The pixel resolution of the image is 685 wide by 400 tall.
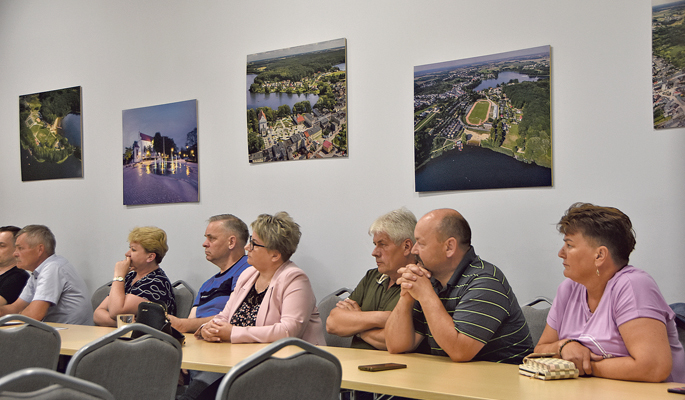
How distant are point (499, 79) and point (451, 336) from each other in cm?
178

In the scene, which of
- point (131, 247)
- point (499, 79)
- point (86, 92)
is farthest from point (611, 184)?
point (86, 92)

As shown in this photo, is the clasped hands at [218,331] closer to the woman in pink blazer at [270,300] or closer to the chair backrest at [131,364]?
the woman in pink blazer at [270,300]

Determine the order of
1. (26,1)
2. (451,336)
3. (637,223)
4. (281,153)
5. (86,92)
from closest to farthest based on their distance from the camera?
(451,336) < (637,223) < (281,153) < (86,92) < (26,1)

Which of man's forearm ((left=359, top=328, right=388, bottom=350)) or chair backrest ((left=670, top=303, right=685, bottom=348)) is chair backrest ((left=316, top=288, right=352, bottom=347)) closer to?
man's forearm ((left=359, top=328, right=388, bottom=350))

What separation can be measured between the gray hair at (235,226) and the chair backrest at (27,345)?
5.45 feet

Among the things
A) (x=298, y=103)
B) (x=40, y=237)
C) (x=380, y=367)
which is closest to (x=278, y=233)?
(x=298, y=103)

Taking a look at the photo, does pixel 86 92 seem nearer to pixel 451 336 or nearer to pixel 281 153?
pixel 281 153

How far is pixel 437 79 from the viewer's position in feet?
12.6

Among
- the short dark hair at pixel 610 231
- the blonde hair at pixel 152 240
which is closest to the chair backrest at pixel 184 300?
the blonde hair at pixel 152 240

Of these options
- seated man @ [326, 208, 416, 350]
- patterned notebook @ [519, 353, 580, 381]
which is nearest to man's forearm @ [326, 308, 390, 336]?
seated man @ [326, 208, 416, 350]

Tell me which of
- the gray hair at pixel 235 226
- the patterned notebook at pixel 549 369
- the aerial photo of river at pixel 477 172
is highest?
the aerial photo of river at pixel 477 172

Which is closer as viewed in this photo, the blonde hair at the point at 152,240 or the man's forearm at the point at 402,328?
the man's forearm at the point at 402,328

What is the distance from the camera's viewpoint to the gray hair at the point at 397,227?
3.31 m

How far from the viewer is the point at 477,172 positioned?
145 inches
